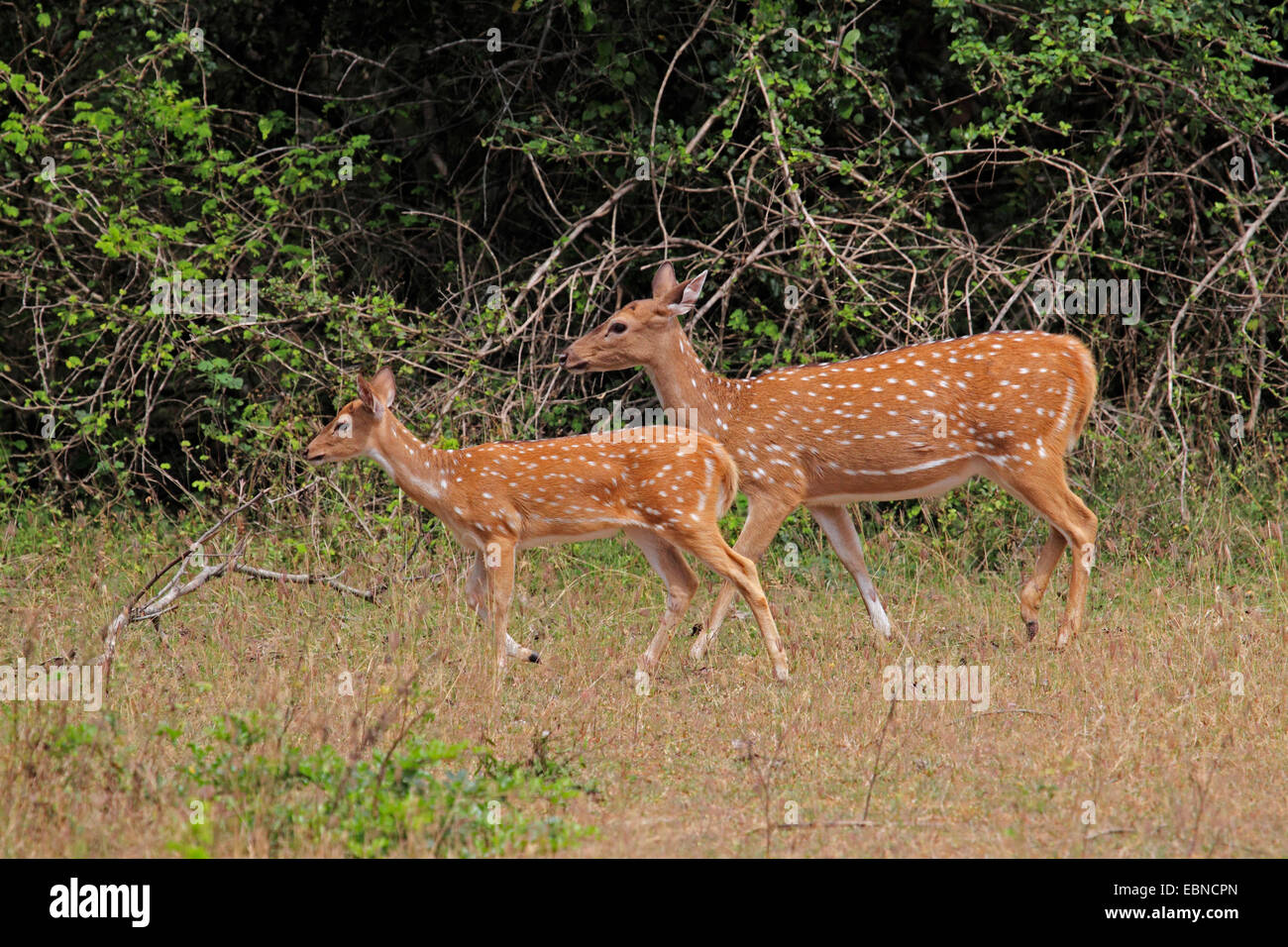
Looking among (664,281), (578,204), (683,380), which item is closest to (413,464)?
(683,380)

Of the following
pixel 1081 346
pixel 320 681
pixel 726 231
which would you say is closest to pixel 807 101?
pixel 726 231

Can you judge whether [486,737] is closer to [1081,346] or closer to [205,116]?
[1081,346]

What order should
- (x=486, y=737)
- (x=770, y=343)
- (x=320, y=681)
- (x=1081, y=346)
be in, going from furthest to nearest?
(x=770, y=343) → (x=1081, y=346) → (x=320, y=681) → (x=486, y=737)

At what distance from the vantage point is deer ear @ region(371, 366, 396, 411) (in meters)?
7.86

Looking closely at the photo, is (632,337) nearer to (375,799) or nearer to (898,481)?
(898,481)

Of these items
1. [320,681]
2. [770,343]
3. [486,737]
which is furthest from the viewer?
[770,343]

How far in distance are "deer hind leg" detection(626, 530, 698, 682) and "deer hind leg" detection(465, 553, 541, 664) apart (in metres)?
0.54

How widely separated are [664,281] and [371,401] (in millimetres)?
1830

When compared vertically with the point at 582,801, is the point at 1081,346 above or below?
above

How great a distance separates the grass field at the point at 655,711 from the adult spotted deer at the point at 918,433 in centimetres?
49

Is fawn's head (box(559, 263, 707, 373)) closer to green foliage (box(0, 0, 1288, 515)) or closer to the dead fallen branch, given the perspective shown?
green foliage (box(0, 0, 1288, 515))

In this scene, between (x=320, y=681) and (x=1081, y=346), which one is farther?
(x=1081, y=346)

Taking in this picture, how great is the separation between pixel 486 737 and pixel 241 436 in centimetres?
488

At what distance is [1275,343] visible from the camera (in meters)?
10.4
